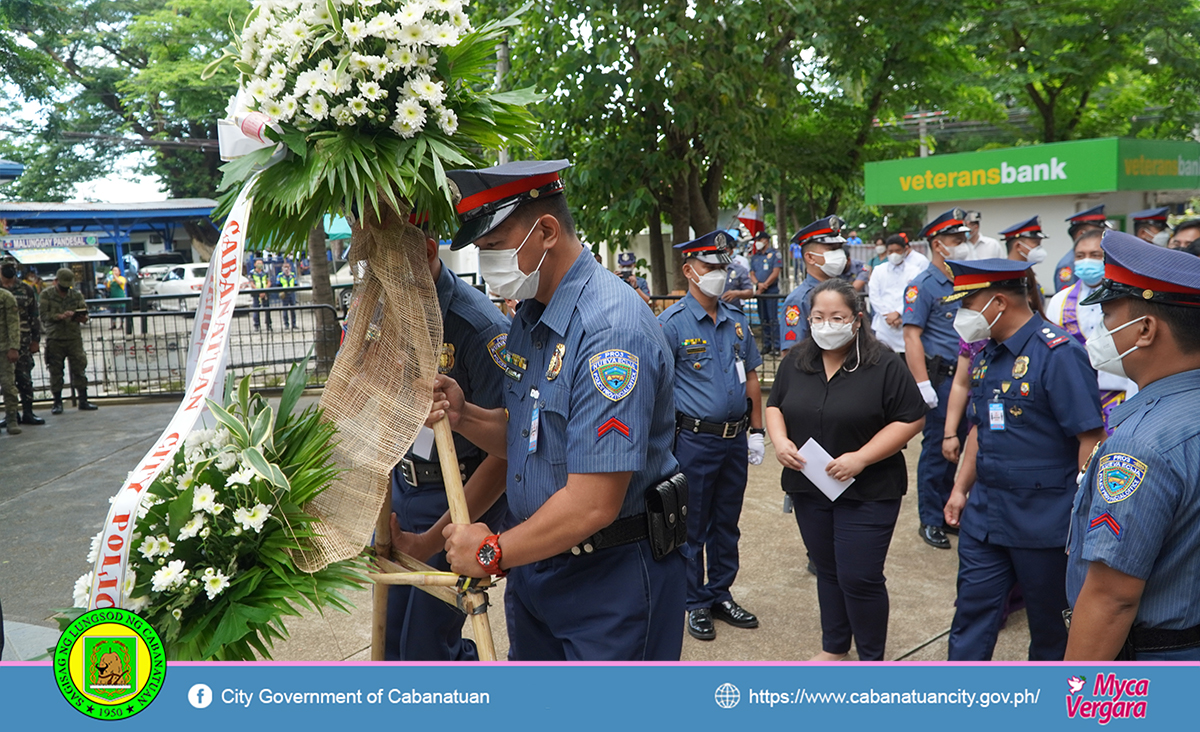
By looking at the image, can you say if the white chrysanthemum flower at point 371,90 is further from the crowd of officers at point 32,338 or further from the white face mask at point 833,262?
the crowd of officers at point 32,338

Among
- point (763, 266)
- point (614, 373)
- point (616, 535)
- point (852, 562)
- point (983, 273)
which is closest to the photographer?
point (614, 373)

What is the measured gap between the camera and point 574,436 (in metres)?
2.37

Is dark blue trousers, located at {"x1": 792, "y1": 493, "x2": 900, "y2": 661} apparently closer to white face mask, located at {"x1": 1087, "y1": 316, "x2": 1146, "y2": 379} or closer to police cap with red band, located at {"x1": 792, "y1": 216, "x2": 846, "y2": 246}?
white face mask, located at {"x1": 1087, "y1": 316, "x2": 1146, "y2": 379}

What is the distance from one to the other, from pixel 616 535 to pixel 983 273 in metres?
2.14

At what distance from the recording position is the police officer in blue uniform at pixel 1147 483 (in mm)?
2090

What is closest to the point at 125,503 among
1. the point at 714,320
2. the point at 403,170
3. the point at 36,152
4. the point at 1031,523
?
the point at 403,170

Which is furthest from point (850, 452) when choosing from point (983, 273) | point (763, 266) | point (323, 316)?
point (763, 266)

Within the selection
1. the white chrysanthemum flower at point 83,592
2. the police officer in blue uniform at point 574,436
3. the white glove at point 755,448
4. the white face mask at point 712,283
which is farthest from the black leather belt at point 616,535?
the white glove at point 755,448

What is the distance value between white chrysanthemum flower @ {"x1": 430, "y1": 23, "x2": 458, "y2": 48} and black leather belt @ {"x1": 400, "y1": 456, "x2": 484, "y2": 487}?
1.50 m

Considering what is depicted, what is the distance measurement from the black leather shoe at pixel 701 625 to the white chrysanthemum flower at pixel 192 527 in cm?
304

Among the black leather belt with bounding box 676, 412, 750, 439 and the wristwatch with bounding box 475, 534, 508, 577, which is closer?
the wristwatch with bounding box 475, 534, 508, 577

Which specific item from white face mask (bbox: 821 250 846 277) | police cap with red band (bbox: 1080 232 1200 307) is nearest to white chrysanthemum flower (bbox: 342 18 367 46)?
police cap with red band (bbox: 1080 232 1200 307)

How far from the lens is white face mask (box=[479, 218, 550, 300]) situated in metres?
2.54

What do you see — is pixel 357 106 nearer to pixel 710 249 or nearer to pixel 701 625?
pixel 710 249
